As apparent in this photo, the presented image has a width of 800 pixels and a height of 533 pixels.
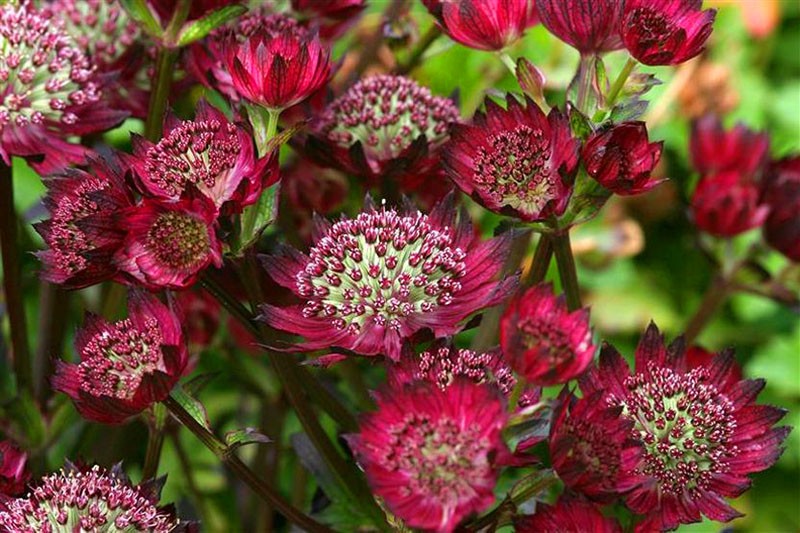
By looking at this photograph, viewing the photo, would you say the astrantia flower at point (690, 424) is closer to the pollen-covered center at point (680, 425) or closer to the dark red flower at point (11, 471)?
the pollen-covered center at point (680, 425)

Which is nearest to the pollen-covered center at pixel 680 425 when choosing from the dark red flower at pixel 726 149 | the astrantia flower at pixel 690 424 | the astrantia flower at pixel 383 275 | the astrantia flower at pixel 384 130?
the astrantia flower at pixel 690 424

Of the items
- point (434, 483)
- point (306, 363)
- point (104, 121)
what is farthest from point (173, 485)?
point (434, 483)

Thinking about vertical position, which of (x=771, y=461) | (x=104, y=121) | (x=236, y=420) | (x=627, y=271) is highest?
(x=104, y=121)

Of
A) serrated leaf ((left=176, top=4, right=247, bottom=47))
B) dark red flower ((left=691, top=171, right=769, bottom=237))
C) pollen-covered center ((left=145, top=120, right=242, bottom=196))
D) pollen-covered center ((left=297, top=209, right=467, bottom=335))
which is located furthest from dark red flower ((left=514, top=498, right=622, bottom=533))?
dark red flower ((left=691, top=171, right=769, bottom=237))

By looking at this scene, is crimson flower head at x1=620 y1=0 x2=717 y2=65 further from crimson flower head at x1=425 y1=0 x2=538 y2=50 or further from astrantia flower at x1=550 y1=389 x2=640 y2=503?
astrantia flower at x1=550 y1=389 x2=640 y2=503

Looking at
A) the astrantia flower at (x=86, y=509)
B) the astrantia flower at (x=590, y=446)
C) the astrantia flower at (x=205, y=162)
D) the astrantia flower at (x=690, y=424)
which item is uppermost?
the astrantia flower at (x=205, y=162)

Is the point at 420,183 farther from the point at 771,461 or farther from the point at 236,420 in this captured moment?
the point at 236,420

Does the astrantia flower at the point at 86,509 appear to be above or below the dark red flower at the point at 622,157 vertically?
below

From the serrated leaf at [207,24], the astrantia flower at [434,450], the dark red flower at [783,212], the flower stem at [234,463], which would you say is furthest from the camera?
the dark red flower at [783,212]
